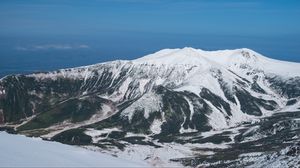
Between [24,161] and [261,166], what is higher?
[24,161]

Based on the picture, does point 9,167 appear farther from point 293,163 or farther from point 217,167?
point 217,167

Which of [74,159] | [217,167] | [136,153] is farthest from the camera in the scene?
[136,153]

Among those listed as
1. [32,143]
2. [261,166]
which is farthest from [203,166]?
[32,143]

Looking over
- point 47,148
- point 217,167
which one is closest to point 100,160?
point 47,148

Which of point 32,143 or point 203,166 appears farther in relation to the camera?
point 203,166

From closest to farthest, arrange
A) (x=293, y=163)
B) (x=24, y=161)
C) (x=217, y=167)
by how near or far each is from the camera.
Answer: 1. (x=24, y=161)
2. (x=293, y=163)
3. (x=217, y=167)

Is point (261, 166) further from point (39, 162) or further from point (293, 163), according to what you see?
point (39, 162)
